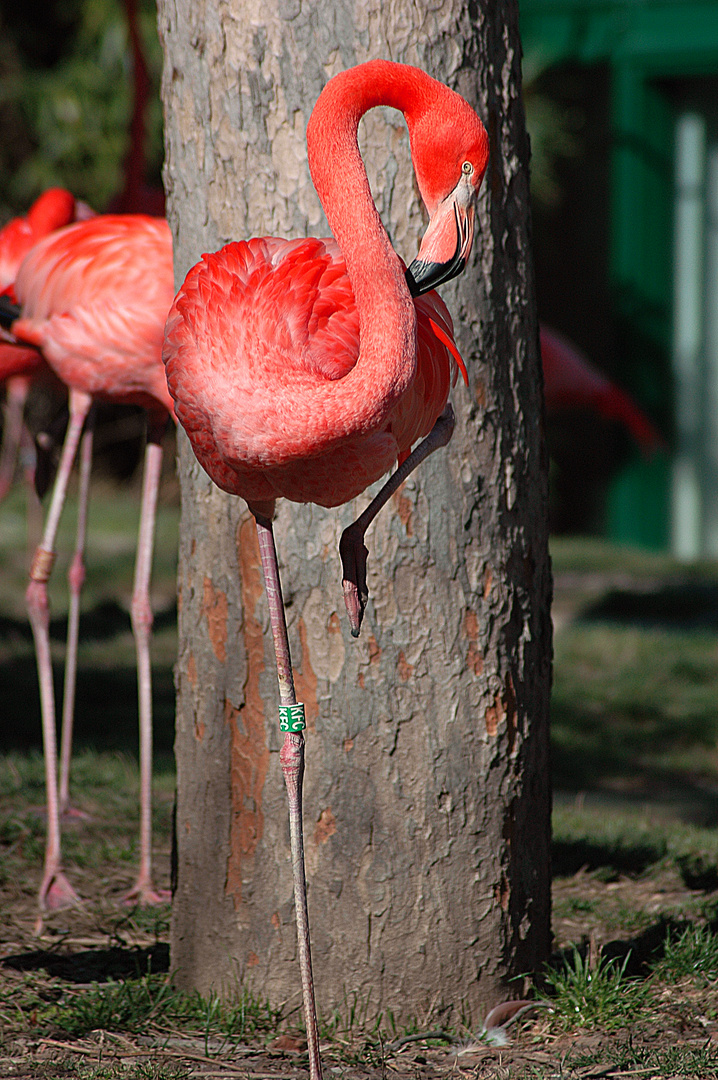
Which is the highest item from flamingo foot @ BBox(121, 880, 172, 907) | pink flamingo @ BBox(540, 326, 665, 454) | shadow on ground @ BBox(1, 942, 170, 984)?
pink flamingo @ BBox(540, 326, 665, 454)

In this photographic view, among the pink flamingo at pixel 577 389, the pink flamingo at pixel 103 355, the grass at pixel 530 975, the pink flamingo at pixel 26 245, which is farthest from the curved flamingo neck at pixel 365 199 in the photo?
the pink flamingo at pixel 577 389

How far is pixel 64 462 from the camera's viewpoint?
3.43 m

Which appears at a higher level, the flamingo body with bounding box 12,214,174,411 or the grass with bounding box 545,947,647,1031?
the flamingo body with bounding box 12,214,174,411

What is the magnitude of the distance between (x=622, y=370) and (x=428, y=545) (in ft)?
24.5

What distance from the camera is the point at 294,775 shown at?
2.31 metres

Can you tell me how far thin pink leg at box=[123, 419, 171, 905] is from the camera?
3.30 meters

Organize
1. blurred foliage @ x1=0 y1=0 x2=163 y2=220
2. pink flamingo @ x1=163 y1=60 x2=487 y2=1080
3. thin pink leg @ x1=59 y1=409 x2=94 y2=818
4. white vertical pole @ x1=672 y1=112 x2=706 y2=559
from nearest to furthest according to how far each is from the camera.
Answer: pink flamingo @ x1=163 y1=60 x2=487 y2=1080 → thin pink leg @ x1=59 y1=409 x2=94 y2=818 → white vertical pole @ x1=672 y1=112 x2=706 y2=559 → blurred foliage @ x1=0 y1=0 x2=163 y2=220

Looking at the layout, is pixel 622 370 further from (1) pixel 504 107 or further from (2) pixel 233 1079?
(2) pixel 233 1079

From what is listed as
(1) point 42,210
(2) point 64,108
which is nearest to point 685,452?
(2) point 64,108

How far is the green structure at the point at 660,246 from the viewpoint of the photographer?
9.08 meters

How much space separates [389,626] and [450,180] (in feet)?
3.22

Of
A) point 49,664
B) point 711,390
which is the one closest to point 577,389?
point 49,664

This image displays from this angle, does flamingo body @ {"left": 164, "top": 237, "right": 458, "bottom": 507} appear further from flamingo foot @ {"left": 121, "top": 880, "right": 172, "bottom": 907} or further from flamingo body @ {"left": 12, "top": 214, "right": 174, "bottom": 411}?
flamingo foot @ {"left": 121, "top": 880, "right": 172, "bottom": 907}

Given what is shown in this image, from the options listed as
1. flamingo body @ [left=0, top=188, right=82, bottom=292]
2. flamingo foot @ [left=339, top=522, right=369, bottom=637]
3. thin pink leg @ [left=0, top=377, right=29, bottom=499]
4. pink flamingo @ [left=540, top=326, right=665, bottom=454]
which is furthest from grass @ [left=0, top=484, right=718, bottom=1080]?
flamingo body @ [left=0, top=188, right=82, bottom=292]
